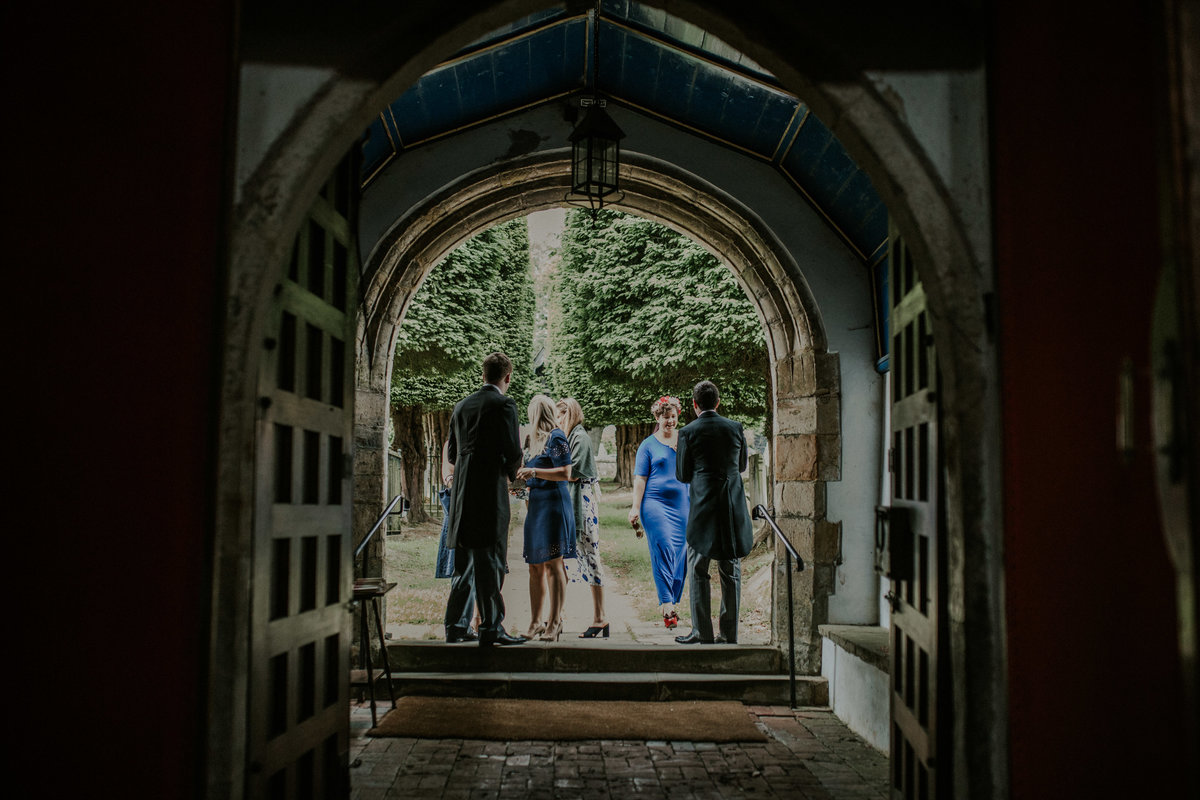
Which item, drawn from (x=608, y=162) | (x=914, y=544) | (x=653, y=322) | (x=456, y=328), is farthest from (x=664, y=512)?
(x=456, y=328)

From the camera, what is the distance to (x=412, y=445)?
19.0 metres

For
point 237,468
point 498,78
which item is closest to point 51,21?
point 237,468

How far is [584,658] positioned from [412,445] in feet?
44.9

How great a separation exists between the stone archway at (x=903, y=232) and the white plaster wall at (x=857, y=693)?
2.15 m

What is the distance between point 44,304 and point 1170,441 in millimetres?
2766

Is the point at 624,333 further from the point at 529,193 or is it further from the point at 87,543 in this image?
the point at 87,543

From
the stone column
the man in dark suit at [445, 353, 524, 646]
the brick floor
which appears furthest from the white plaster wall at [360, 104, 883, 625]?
the brick floor

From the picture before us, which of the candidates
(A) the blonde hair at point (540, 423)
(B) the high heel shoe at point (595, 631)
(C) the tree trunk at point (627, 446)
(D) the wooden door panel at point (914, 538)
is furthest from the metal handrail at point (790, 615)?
(C) the tree trunk at point (627, 446)

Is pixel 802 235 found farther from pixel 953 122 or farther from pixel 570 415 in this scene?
pixel 953 122

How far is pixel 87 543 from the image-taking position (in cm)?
238

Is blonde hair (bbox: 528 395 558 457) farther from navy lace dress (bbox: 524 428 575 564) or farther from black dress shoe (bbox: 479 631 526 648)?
black dress shoe (bbox: 479 631 526 648)

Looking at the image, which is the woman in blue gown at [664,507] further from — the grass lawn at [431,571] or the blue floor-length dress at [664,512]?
the grass lawn at [431,571]

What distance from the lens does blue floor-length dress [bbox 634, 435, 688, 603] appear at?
A: 6676mm

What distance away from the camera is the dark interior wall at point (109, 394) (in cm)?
234
